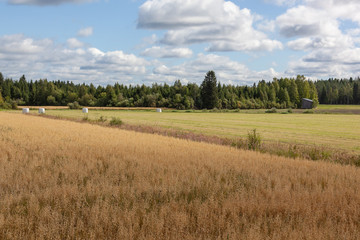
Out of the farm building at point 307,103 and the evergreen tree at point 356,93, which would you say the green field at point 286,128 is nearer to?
the farm building at point 307,103

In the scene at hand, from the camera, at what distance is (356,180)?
1107cm

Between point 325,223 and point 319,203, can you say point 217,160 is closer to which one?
point 319,203

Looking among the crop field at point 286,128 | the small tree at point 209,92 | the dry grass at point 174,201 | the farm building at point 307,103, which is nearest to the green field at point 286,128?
the crop field at point 286,128

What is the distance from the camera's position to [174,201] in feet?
25.8

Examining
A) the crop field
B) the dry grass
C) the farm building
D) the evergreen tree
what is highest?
the evergreen tree

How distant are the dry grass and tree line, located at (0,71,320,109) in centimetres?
9639

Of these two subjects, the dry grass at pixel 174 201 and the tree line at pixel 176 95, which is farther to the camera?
the tree line at pixel 176 95

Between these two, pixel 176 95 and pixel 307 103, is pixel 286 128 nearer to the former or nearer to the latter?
pixel 176 95

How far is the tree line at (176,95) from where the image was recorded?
375 ft

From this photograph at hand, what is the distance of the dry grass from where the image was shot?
6297 millimetres

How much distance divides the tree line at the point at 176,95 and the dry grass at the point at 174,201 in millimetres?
96391

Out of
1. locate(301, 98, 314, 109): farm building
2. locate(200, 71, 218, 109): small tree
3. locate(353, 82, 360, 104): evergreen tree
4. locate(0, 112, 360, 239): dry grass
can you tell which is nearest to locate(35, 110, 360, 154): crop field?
locate(0, 112, 360, 239): dry grass

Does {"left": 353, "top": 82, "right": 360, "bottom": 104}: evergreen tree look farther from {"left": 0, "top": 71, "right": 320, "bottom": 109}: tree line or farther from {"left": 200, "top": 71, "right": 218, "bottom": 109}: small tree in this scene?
{"left": 200, "top": 71, "right": 218, "bottom": 109}: small tree

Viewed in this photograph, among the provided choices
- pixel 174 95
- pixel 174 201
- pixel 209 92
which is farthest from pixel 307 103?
pixel 174 201
